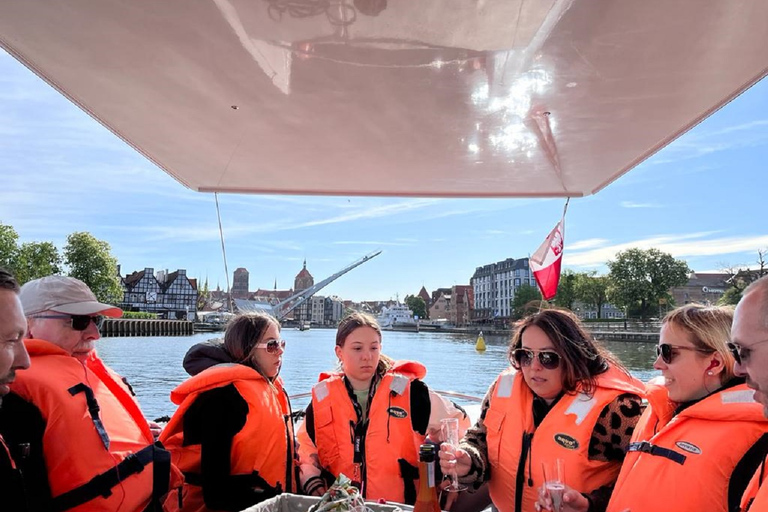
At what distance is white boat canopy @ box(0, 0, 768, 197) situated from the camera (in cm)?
178

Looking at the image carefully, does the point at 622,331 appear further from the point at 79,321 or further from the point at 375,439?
the point at 79,321

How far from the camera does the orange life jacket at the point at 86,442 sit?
5.14 feet

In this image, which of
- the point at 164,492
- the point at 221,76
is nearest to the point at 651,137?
the point at 221,76

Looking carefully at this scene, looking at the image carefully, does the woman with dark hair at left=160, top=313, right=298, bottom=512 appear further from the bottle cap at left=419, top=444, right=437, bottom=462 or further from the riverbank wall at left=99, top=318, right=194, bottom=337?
the riverbank wall at left=99, top=318, right=194, bottom=337

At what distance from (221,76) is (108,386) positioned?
134cm

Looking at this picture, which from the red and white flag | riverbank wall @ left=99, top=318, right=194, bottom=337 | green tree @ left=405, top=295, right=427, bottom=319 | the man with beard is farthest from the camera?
green tree @ left=405, top=295, right=427, bottom=319

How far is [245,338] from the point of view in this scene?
2395mm

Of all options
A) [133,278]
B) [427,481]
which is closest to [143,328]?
[133,278]

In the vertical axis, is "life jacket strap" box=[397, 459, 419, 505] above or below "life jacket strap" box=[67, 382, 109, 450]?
below

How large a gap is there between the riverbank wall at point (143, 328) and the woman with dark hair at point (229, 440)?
136ft

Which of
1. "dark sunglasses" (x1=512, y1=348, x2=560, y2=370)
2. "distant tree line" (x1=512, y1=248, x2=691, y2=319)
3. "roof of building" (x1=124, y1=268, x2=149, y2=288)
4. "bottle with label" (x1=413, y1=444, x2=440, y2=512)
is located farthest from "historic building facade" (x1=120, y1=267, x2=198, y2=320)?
"bottle with label" (x1=413, y1=444, x2=440, y2=512)

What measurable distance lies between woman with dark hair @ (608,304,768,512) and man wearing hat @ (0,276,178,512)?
153cm

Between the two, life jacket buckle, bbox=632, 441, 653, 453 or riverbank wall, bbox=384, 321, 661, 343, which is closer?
life jacket buckle, bbox=632, 441, 653, 453

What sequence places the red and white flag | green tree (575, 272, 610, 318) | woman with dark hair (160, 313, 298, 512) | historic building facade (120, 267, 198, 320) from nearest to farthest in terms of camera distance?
1. woman with dark hair (160, 313, 298, 512)
2. the red and white flag
3. green tree (575, 272, 610, 318)
4. historic building facade (120, 267, 198, 320)
